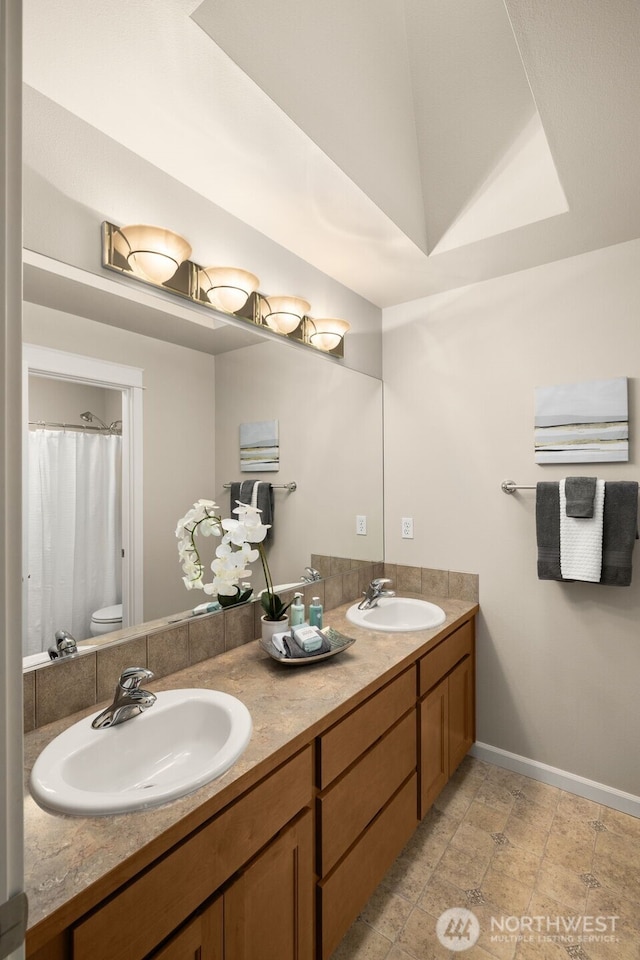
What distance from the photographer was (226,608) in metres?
1.70

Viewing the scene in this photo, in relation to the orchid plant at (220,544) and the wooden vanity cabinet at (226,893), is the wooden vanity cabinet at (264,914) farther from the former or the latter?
the orchid plant at (220,544)

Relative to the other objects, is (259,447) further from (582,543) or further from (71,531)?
(582,543)

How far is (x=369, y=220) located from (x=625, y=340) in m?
1.16

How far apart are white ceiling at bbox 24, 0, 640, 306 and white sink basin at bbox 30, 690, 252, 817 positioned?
5.27 feet

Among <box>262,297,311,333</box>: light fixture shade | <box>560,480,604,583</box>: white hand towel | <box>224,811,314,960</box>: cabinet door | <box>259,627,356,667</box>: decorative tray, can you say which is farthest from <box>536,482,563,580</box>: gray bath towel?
<box>224,811,314,960</box>: cabinet door

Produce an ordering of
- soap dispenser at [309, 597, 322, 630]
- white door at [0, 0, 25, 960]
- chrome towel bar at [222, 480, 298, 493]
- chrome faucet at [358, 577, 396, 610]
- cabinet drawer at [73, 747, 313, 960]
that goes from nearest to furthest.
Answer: white door at [0, 0, 25, 960] < cabinet drawer at [73, 747, 313, 960] < soap dispenser at [309, 597, 322, 630] < chrome towel bar at [222, 480, 298, 493] < chrome faucet at [358, 577, 396, 610]

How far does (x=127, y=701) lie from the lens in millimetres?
1151

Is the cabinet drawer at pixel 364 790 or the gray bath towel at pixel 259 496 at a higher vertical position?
the gray bath towel at pixel 259 496

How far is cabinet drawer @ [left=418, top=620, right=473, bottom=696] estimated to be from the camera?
181cm

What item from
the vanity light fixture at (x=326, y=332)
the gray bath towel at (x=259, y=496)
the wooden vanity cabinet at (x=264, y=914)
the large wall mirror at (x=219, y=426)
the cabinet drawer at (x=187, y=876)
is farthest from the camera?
the vanity light fixture at (x=326, y=332)

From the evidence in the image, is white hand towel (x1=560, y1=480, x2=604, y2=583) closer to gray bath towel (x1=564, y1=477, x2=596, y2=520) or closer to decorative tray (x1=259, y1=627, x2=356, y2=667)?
gray bath towel (x1=564, y1=477, x2=596, y2=520)

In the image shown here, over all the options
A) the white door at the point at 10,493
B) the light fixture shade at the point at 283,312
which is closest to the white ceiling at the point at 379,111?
the light fixture shade at the point at 283,312

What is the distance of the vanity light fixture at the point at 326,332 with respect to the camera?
84.1 inches

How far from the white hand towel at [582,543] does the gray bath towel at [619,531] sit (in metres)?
0.03
